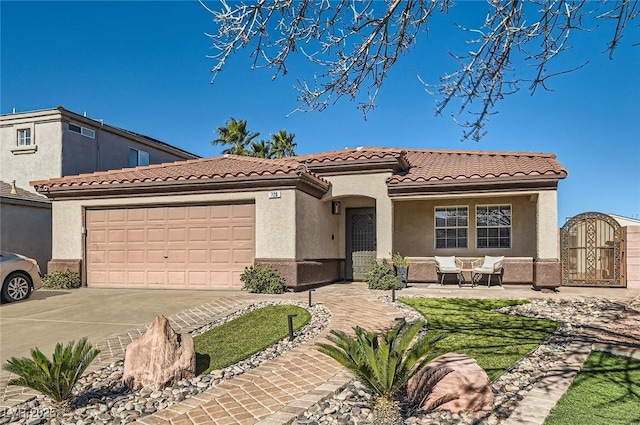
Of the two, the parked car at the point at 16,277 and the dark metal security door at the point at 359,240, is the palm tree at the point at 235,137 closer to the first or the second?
the dark metal security door at the point at 359,240

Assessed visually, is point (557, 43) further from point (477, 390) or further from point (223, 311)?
point (223, 311)

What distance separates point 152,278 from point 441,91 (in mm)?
11739

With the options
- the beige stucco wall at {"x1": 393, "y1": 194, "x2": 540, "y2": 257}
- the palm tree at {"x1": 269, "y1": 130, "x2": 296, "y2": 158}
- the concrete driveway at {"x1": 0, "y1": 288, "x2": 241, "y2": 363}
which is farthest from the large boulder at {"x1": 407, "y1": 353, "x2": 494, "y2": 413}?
the palm tree at {"x1": 269, "y1": 130, "x2": 296, "y2": 158}

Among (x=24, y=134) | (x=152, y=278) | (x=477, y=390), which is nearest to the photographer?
(x=477, y=390)

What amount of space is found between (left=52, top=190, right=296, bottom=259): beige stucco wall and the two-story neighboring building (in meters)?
3.67

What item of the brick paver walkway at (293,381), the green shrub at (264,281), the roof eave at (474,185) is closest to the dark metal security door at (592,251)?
the roof eave at (474,185)

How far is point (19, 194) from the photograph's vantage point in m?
18.5

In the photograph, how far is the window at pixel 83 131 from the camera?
19.8 m

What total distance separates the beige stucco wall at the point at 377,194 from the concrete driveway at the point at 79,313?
16.0 ft

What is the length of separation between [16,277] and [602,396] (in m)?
13.4

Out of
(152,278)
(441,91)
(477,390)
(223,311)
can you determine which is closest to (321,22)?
(441,91)

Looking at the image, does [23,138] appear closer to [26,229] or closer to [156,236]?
[26,229]

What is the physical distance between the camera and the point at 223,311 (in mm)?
9852

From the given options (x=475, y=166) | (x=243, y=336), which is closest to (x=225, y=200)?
(x=243, y=336)
